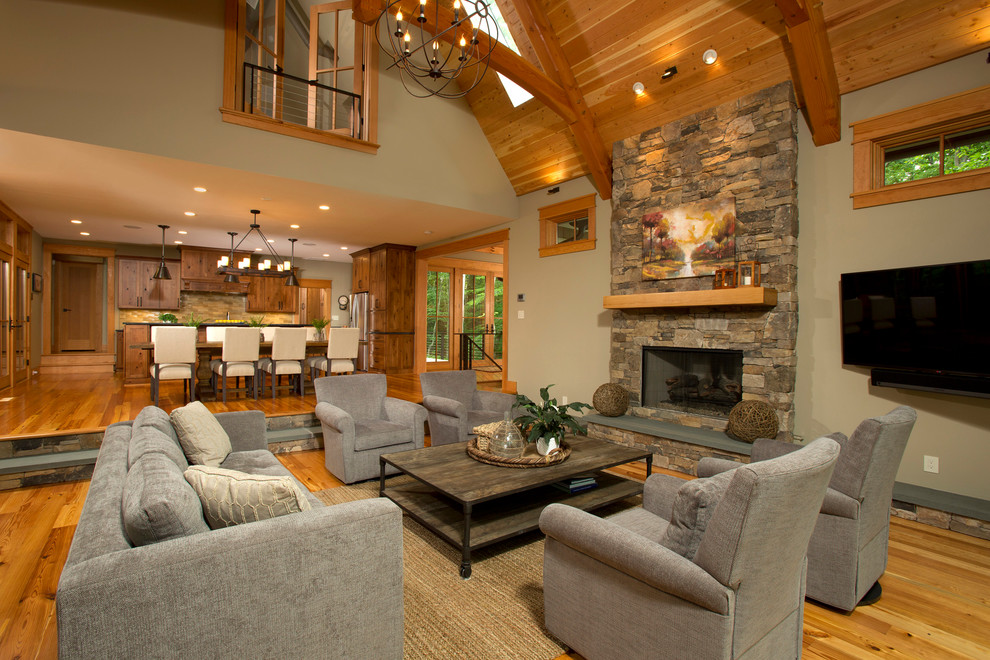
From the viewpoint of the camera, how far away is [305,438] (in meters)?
5.00

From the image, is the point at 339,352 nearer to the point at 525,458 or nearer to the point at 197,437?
the point at 197,437

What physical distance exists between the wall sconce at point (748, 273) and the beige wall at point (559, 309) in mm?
1698

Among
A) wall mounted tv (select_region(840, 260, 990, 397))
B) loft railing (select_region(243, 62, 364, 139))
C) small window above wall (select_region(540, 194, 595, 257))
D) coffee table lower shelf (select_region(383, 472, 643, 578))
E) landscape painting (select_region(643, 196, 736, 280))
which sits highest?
loft railing (select_region(243, 62, 364, 139))

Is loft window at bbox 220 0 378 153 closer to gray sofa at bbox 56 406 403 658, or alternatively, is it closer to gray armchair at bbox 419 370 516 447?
gray armchair at bbox 419 370 516 447

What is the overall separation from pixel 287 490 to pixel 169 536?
313mm

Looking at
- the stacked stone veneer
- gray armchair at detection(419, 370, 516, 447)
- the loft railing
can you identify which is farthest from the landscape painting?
the loft railing

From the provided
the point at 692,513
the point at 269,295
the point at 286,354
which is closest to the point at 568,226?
the point at 286,354

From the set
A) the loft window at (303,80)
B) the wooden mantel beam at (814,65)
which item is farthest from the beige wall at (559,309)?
the loft window at (303,80)

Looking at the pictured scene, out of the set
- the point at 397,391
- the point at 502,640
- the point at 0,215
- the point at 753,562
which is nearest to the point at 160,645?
the point at 502,640

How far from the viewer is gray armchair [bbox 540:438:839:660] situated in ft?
4.58

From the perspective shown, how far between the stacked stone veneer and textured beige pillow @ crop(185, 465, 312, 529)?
404 cm

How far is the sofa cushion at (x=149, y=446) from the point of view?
1874 mm

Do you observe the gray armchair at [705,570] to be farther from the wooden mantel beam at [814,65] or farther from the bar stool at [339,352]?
the bar stool at [339,352]

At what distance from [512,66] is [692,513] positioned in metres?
4.20
